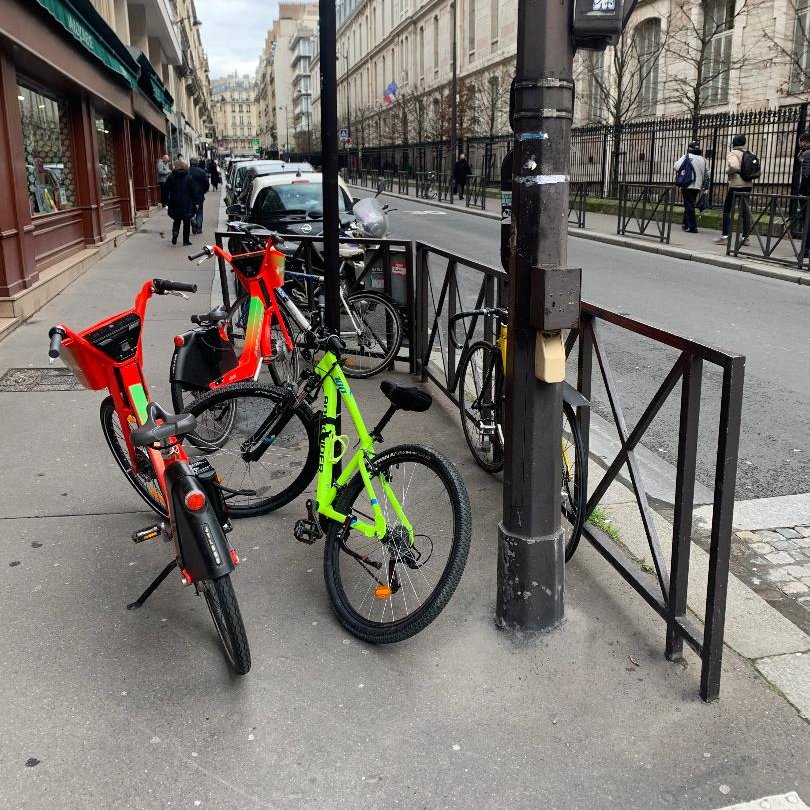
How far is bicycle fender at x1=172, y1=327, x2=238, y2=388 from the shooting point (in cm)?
538

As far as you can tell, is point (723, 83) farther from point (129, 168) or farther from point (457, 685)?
point (457, 685)

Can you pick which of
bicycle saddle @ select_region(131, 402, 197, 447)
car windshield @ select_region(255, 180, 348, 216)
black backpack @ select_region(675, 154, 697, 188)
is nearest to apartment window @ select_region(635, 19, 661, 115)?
black backpack @ select_region(675, 154, 697, 188)

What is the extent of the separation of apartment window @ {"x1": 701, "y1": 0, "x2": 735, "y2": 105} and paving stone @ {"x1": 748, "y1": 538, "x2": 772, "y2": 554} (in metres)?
24.8

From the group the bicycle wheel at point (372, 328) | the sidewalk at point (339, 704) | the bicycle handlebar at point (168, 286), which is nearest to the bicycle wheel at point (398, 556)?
the sidewalk at point (339, 704)

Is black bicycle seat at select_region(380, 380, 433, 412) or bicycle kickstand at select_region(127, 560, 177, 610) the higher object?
black bicycle seat at select_region(380, 380, 433, 412)

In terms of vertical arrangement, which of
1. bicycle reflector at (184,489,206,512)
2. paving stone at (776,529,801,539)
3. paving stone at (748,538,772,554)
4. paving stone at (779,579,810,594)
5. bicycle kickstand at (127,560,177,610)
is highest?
bicycle reflector at (184,489,206,512)

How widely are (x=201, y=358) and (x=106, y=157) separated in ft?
54.8

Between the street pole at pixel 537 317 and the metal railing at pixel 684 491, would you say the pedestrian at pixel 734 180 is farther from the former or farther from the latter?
the street pole at pixel 537 317

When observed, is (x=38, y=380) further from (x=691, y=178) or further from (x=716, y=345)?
(x=691, y=178)

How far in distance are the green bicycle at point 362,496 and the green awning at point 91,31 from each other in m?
8.16

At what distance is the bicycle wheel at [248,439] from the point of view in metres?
4.36

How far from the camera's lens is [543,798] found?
100 inches

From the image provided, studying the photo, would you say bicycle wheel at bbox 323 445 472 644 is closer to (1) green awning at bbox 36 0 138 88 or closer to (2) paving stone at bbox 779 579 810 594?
(2) paving stone at bbox 779 579 810 594

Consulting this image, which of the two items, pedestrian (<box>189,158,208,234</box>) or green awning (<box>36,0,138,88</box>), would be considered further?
pedestrian (<box>189,158,208,234</box>)
